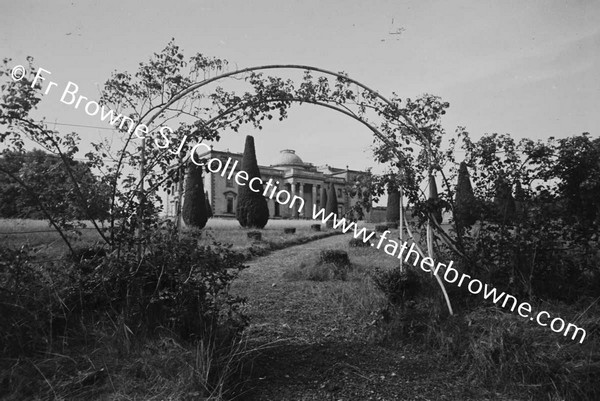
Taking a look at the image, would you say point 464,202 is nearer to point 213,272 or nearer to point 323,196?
point 213,272

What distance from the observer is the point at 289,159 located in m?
56.9

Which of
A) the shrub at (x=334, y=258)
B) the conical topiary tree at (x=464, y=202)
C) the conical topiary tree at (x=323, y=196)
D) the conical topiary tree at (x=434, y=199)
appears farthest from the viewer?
the conical topiary tree at (x=323, y=196)

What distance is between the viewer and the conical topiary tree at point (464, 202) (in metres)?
5.05

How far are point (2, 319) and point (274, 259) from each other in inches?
344

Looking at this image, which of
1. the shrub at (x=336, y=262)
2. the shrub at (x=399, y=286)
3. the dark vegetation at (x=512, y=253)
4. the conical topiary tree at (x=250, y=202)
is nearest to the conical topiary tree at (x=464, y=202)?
the dark vegetation at (x=512, y=253)

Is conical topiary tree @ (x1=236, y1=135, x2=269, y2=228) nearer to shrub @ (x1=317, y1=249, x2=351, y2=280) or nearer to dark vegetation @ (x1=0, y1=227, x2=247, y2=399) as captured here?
shrub @ (x1=317, y1=249, x2=351, y2=280)

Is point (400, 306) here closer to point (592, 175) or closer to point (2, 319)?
point (592, 175)

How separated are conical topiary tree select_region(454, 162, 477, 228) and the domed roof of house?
50203mm

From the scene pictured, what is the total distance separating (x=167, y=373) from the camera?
2953 millimetres

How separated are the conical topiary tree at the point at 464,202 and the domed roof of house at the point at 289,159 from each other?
165 ft

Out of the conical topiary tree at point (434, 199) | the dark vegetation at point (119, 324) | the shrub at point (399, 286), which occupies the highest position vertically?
the conical topiary tree at point (434, 199)

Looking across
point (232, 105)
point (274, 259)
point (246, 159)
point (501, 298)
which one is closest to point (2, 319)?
point (232, 105)

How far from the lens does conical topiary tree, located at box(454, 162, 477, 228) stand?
16.6ft

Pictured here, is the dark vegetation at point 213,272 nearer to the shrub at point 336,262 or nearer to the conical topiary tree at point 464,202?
the conical topiary tree at point 464,202
